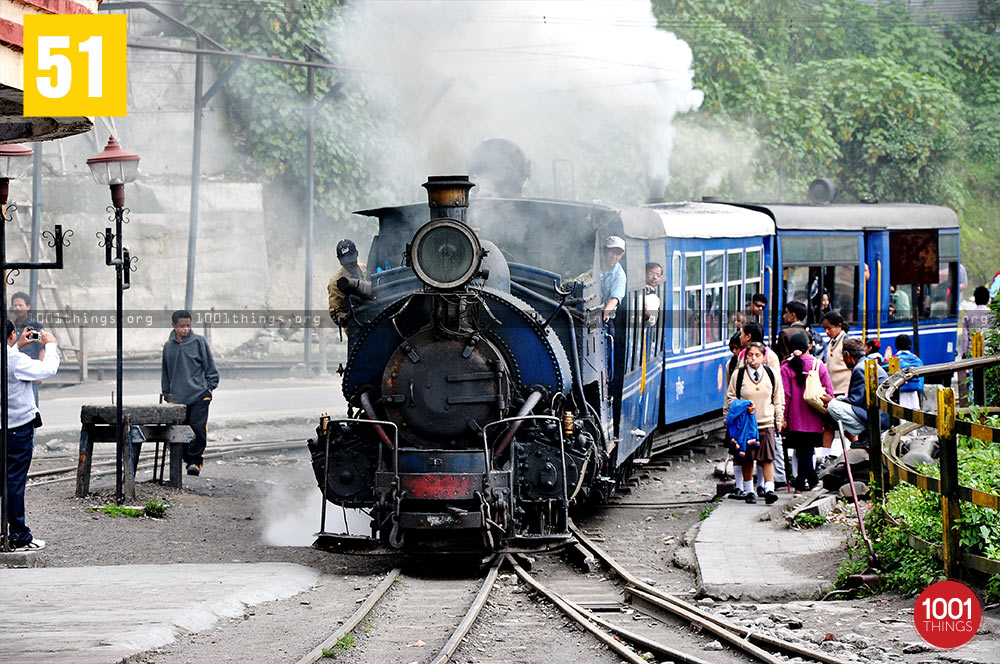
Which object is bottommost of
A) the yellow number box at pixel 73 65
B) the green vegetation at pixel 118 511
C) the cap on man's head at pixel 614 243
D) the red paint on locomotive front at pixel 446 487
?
the green vegetation at pixel 118 511

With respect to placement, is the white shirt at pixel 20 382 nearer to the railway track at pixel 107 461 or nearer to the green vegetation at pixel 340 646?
the green vegetation at pixel 340 646

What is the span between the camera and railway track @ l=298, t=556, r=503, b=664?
272 inches

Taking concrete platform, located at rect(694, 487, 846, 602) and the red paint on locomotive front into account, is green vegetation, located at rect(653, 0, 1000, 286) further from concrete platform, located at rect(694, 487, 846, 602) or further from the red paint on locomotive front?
the red paint on locomotive front

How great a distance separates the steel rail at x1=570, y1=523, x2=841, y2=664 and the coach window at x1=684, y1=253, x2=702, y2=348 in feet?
18.7

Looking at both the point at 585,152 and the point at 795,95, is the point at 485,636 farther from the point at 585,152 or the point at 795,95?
the point at 795,95

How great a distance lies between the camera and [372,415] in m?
9.37

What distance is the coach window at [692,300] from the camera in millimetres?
14859

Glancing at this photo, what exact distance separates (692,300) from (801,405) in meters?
3.66

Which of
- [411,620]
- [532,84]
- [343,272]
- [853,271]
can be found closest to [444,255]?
[343,272]

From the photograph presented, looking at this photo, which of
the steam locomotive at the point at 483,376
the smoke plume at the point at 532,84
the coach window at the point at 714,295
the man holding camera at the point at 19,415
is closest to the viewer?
the steam locomotive at the point at 483,376

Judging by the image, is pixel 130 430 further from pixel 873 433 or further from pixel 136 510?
pixel 873 433

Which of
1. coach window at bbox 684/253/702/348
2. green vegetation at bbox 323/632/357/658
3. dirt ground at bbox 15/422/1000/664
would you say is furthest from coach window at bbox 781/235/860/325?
green vegetation at bbox 323/632/357/658

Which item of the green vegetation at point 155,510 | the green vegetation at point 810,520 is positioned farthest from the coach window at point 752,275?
the green vegetation at point 155,510

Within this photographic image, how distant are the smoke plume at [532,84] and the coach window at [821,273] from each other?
140 inches
